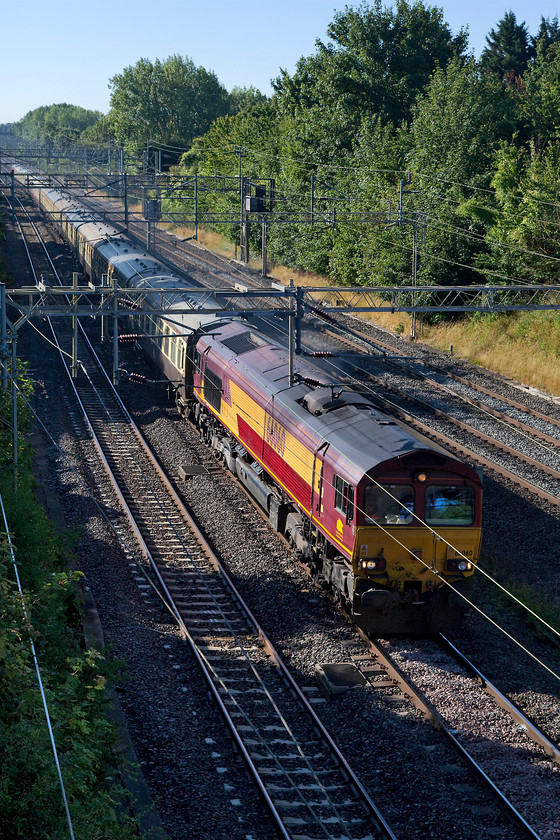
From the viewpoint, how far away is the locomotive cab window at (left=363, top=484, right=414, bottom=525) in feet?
43.7

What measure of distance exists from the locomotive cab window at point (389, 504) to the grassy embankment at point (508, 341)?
16.0 metres

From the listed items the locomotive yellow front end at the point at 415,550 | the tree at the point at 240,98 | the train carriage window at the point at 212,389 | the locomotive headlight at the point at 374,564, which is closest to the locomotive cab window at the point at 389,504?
the locomotive yellow front end at the point at 415,550

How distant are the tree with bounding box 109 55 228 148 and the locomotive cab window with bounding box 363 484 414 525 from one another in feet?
312

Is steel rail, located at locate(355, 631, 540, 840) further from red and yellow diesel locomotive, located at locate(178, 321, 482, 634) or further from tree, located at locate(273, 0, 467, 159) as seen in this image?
tree, located at locate(273, 0, 467, 159)

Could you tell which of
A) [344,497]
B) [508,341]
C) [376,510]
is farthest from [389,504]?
[508,341]

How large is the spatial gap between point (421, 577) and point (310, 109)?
41.9 m

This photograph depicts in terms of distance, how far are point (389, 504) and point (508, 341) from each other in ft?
66.8

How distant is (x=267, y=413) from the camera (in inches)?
698

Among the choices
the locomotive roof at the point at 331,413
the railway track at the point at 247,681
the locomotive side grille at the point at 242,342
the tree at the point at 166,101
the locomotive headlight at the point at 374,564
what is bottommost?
the railway track at the point at 247,681

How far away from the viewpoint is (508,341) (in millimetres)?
32219

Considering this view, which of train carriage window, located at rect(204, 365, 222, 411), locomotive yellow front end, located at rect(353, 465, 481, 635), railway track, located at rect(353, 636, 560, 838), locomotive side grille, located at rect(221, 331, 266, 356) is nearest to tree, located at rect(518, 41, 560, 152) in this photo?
locomotive side grille, located at rect(221, 331, 266, 356)

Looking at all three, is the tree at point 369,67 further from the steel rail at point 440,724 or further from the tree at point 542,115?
the steel rail at point 440,724

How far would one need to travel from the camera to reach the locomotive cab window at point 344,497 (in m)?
13.5

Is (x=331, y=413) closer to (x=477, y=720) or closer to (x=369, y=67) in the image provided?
(x=477, y=720)
